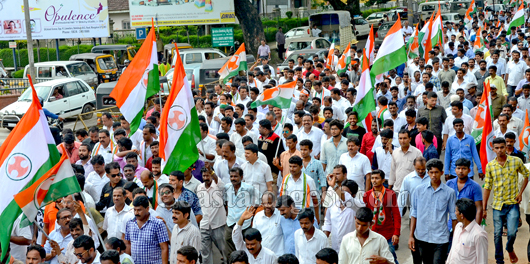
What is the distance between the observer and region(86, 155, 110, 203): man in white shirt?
7758 mm

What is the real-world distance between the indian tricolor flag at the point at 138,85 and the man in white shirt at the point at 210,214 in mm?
2250

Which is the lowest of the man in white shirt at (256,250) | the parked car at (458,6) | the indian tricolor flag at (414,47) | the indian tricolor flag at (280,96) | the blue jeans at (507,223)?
the blue jeans at (507,223)

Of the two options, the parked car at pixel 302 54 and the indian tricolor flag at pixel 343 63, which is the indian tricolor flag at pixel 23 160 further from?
the parked car at pixel 302 54

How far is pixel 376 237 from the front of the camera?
5.48 m

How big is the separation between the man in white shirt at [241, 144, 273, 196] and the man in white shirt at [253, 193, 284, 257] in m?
1.18

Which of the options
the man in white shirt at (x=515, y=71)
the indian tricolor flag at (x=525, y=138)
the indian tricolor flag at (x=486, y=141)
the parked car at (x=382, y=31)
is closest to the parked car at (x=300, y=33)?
the parked car at (x=382, y=31)

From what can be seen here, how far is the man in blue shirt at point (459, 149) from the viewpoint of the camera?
8086 mm

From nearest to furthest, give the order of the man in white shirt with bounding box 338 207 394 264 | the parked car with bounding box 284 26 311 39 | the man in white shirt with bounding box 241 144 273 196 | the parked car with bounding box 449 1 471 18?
the man in white shirt with bounding box 338 207 394 264, the man in white shirt with bounding box 241 144 273 196, the parked car with bounding box 284 26 311 39, the parked car with bounding box 449 1 471 18

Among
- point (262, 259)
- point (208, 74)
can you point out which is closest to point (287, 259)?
point (262, 259)

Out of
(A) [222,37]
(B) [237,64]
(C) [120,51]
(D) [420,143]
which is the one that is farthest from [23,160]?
(C) [120,51]

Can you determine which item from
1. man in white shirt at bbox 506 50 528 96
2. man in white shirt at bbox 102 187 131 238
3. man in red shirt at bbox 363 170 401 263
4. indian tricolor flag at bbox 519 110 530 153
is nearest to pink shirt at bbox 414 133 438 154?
indian tricolor flag at bbox 519 110 530 153

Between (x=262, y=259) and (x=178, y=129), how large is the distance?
2.28 meters

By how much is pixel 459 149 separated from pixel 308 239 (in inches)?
129

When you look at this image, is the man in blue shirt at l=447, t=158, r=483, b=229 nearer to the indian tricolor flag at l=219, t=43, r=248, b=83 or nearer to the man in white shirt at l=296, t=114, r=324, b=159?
the man in white shirt at l=296, t=114, r=324, b=159
